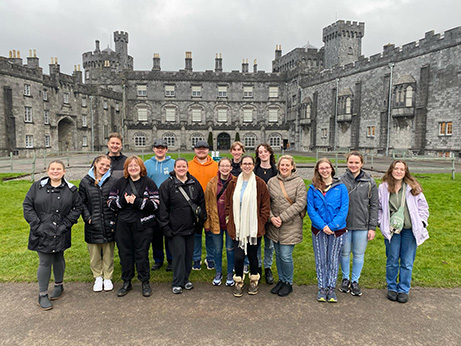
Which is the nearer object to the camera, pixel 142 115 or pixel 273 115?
pixel 142 115

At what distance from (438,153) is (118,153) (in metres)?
29.9

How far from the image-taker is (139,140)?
156ft

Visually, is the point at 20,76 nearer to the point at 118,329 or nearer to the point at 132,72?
the point at 132,72

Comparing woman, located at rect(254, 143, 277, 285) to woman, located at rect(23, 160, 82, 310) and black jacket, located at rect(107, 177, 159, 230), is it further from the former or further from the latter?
woman, located at rect(23, 160, 82, 310)

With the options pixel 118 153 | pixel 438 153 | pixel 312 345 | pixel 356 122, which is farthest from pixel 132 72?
pixel 312 345

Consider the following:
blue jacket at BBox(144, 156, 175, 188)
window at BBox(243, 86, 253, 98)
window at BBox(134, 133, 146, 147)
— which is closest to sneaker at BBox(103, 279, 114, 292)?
blue jacket at BBox(144, 156, 175, 188)

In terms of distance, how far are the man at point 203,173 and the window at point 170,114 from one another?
4452 centimetres

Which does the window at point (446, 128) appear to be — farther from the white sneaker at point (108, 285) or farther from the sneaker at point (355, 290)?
the white sneaker at point (108, 285)

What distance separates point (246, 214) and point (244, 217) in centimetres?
5

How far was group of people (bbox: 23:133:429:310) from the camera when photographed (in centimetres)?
447

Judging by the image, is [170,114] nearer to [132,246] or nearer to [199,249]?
[199,249]

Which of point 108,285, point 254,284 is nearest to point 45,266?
point 108,285

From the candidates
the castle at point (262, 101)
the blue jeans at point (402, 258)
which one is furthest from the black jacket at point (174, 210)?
the castle at point (262, 101)

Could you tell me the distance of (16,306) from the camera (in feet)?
14.1
